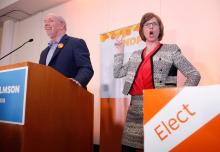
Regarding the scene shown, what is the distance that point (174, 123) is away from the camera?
118 cm

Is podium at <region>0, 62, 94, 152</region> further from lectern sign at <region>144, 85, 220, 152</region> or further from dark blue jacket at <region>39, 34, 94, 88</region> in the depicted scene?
lectern sign at <region>144, 85, 220, 152</region>

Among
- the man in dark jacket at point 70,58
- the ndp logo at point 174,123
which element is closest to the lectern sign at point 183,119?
the ndp logo at point 174,123

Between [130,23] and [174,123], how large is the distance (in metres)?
2.20

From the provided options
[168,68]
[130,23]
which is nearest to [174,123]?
[168,68]

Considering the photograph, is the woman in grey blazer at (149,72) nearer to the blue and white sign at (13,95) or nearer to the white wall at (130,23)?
the blue and white sign at (13,95)

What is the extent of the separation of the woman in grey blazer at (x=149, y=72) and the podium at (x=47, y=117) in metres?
0.35

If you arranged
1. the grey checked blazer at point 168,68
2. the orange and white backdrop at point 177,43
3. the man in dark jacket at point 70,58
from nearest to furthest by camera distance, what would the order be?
the grey checked blazer at point 168,68
the man in dark jacket at point 70,58
the orange and white backdrop at point 177,43

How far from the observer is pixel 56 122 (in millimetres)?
1677

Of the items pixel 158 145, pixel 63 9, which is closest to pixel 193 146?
pixel 158 145

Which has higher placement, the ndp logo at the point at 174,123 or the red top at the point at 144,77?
the red top at the point at 144,77

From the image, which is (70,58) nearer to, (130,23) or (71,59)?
(71,59)

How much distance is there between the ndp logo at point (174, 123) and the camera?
1.15 m

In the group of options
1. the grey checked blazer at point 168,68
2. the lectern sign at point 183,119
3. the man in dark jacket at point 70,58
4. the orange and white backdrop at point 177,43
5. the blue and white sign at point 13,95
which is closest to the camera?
the lectern sign at point 183,119

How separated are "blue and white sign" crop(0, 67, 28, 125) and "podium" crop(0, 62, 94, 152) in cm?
1
